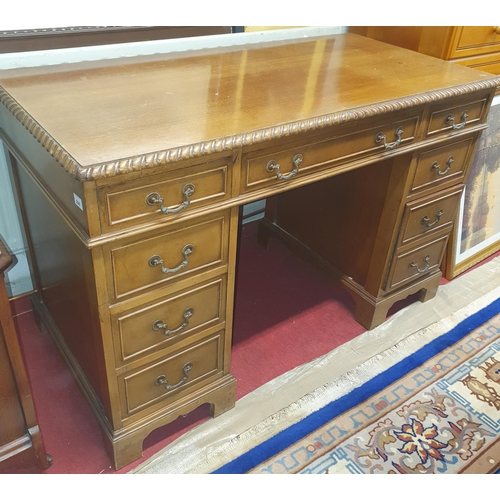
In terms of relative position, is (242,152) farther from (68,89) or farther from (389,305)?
(389,305)

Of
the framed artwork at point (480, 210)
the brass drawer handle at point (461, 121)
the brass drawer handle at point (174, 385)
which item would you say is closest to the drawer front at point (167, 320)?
the brass drawer handle at point (174, 385)

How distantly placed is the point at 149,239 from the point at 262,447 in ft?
2.71

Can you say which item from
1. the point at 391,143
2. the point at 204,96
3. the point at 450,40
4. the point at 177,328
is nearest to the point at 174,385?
the point at 177,328

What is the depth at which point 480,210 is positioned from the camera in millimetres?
2445

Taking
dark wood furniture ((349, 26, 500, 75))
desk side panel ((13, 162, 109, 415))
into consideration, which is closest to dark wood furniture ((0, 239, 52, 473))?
desk side panel ((13, 162, 109, 415))

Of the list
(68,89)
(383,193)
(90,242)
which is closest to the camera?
(90,242)

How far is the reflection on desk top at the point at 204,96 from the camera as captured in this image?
1.07 meters

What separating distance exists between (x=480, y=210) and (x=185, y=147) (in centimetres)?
187

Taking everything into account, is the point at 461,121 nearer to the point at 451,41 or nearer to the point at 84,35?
the point at 451,41

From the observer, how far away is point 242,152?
3.96ft

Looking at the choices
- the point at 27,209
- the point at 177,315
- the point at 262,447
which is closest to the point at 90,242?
the point at 177,315

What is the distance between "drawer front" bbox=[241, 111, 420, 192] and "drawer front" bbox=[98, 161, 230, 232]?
9cm

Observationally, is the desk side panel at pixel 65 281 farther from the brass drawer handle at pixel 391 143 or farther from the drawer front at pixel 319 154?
the brass drawer handle at pixel 391 143

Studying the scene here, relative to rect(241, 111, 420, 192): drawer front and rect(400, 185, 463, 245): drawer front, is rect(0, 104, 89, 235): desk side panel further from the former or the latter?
rect(400, 185, 463, 245): drawer front
